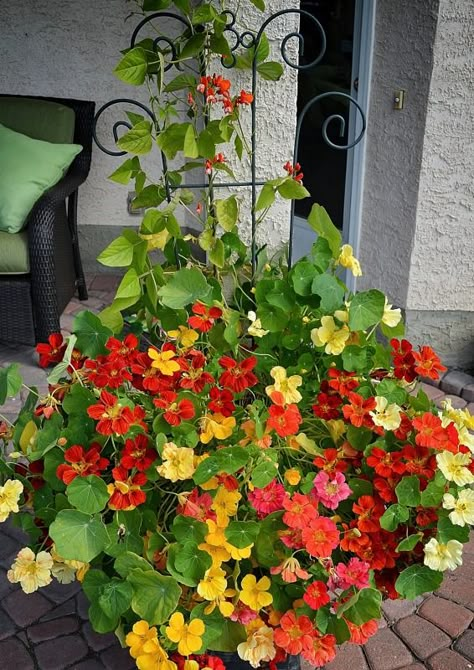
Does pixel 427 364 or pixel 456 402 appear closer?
pixel 427 364

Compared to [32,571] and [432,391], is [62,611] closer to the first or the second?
[32,571]

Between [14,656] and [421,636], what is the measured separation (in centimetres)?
101

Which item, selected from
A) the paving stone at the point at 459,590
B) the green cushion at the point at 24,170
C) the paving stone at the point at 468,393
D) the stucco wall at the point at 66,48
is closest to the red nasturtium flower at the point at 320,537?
the paving stone at the point at 459,590

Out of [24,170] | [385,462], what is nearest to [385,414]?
[385,462]

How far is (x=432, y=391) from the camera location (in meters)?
2.96

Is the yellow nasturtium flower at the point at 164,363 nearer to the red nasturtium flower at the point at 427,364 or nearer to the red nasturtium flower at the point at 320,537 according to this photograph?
the red nasturtium flower at the point at 320,537

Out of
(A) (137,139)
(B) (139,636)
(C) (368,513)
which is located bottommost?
(B) (139,636)

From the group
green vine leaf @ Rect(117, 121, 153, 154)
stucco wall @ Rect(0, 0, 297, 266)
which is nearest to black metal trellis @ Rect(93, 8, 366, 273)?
green vine leaf @ Rect(117, 121, 153, 154)

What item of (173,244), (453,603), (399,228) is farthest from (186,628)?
(399,228)

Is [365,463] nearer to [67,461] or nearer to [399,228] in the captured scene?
[67,461]

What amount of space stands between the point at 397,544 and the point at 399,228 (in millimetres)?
1990

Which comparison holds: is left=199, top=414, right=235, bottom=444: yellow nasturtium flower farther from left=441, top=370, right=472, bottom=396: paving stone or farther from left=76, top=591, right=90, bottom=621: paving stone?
left=441, top=370, right=472, bottom=396: paving stone

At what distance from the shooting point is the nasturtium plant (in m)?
1.19

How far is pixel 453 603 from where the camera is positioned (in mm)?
1860
